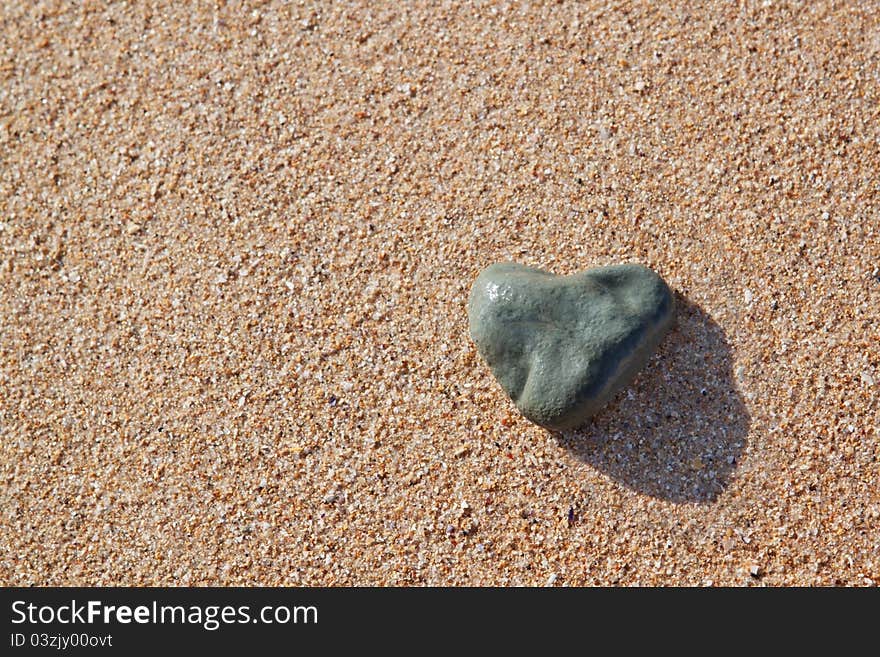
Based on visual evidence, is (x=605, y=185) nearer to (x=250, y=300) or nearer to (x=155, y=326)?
(x=250, y=300)

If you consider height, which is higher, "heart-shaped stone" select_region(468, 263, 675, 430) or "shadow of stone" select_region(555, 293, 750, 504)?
"heart-shaped stone" select_region(468, 263, 675, 430)

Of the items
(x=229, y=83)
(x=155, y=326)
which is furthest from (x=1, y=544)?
(x=229, y=83)

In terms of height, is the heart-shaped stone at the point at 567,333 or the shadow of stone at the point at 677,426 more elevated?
the heart-shaped stone at the point at 567,333

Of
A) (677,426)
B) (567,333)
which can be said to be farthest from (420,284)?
(677,426)
